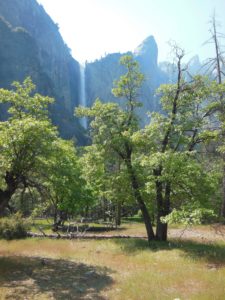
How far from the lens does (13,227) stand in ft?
112

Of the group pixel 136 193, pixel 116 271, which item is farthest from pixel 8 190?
pixel 136 193

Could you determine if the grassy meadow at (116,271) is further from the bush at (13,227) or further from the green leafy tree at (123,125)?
the bush at (13,227)

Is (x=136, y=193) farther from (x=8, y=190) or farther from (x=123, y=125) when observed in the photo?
(x=8, y=190)

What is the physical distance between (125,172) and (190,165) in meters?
7.27

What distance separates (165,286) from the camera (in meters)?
14.8

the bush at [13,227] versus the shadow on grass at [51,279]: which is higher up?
the bush at [13,227]

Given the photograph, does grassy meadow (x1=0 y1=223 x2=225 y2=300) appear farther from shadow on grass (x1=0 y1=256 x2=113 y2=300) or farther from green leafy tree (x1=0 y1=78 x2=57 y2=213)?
green leafy tree (x1=0 y1=78 x2=57 y2=213)

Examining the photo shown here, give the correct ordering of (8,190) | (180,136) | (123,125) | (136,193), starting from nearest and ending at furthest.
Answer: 1. (8,190)
2. (180,136)
3. (136,193)
4. (123,125)

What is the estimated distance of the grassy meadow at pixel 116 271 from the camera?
14.1 metres

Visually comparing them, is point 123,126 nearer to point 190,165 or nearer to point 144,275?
point 190,165

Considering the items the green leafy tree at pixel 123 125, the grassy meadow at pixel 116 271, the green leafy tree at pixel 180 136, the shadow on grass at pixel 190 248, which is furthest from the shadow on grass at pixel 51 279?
the green leafy tree at pixel 123 125

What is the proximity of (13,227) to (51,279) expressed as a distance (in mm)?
18582

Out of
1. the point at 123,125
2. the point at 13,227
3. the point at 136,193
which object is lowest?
the point at 13,227

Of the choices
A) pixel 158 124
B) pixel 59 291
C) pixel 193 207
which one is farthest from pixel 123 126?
pixel 59 291
